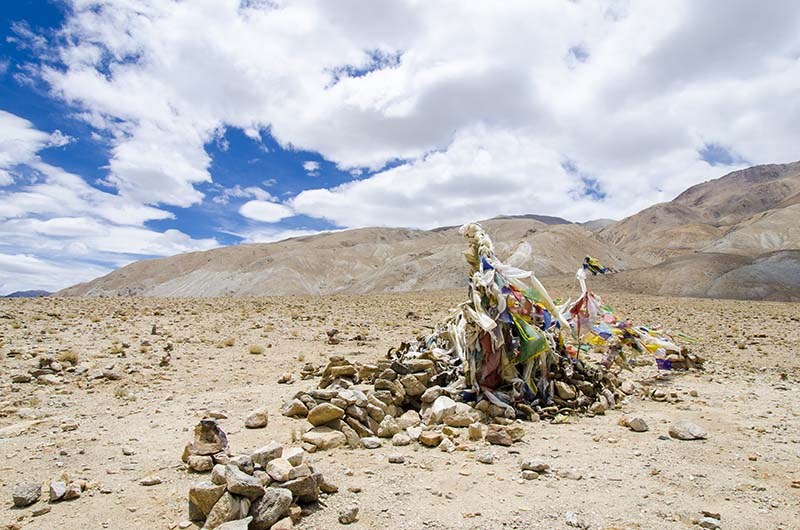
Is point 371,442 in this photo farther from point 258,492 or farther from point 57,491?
point 57,491

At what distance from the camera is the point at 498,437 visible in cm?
502

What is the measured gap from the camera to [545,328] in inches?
285

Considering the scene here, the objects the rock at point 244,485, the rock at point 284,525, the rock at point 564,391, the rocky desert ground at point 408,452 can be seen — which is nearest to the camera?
the rock at point 284,525

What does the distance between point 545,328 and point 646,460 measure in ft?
9.54

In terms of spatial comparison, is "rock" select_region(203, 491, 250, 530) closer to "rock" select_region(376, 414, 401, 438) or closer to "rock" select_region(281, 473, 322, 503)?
"rock" select_region(281, 473, 322, 503)

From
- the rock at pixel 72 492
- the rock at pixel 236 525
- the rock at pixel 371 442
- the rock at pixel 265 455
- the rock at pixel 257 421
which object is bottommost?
the rock at pixel 371 442

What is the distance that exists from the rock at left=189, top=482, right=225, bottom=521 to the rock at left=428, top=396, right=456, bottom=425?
9.40 ft

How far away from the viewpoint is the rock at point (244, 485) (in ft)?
11.0

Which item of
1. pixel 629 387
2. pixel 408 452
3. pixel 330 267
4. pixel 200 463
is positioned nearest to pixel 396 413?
pixel 408 452

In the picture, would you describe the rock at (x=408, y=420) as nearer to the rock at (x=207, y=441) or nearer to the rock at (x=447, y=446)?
the rock at (x=447, y=446)

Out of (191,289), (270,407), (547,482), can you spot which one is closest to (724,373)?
(547,482)

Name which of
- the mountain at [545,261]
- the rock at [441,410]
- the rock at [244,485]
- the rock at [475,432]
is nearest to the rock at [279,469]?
the rock at [244,485]

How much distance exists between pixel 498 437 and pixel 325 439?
1.89 m

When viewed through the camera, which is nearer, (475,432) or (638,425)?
(475,432)
